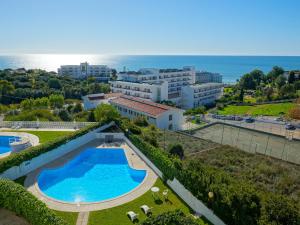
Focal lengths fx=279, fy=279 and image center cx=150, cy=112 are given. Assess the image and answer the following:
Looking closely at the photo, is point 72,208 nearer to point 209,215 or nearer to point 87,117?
point 209,215

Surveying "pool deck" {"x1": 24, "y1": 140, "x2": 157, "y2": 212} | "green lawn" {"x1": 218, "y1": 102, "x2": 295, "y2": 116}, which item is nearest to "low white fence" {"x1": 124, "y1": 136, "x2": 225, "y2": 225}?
"pool deck" {"x1": 24, "y1": 140, "x2": 157, "y2": 212}

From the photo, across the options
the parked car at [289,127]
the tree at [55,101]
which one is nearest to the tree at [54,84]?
the tree at [55,101]

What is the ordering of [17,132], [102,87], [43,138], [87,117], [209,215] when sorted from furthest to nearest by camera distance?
[102,87] → [87,117] → [17,132] → [43,138] → [209,215]

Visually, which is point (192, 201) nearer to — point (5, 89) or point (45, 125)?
point (45, 125)

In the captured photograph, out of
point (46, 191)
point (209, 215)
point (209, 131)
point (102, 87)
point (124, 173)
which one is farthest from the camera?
point (102, 87)

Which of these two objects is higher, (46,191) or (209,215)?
(209,215)

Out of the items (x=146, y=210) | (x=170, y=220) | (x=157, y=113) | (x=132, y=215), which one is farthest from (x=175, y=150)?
(x=157, y=113)

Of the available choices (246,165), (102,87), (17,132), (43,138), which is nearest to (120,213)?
(246,165)
